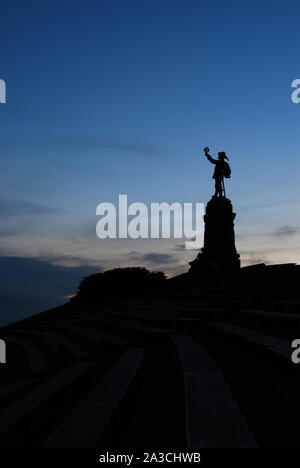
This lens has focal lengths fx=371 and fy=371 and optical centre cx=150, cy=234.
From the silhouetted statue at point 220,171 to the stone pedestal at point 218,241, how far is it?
1.27 metres

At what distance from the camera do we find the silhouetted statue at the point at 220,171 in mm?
30766

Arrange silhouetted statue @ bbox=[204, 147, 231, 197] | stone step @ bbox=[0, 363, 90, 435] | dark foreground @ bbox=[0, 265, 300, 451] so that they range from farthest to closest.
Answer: silhouetted statue @ bbox=[204, 147, 231, 197]
stone step @ bbox=[0, 363, 90, 435]
dark foreground @ bbox=[0, 265, 300, 451]

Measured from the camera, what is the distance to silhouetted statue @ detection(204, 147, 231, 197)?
30.8 metres

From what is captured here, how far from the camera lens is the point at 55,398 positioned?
14.4 ft

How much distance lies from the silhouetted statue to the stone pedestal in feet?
4.17

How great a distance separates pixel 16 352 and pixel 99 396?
947 centimetres

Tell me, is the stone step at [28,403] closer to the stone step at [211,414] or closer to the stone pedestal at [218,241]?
the stone step at [211,414]

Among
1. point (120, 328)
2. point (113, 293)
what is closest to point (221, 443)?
point (120, 328)

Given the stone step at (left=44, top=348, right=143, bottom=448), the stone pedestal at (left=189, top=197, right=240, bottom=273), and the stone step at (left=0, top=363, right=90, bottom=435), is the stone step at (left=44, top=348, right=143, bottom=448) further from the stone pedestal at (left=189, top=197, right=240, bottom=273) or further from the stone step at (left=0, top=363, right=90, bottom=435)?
the stone pedestal at (left=189, top=197, right=240, bottom=273)

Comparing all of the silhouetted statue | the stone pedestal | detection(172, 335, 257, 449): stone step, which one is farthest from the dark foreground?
the silhouetted statue

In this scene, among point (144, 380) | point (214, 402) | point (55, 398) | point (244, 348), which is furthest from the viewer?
point (244, 348)

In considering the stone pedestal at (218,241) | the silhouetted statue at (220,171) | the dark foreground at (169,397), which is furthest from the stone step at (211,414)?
the silhouetted statue at (220,171)

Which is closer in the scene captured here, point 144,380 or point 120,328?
point 144,380
